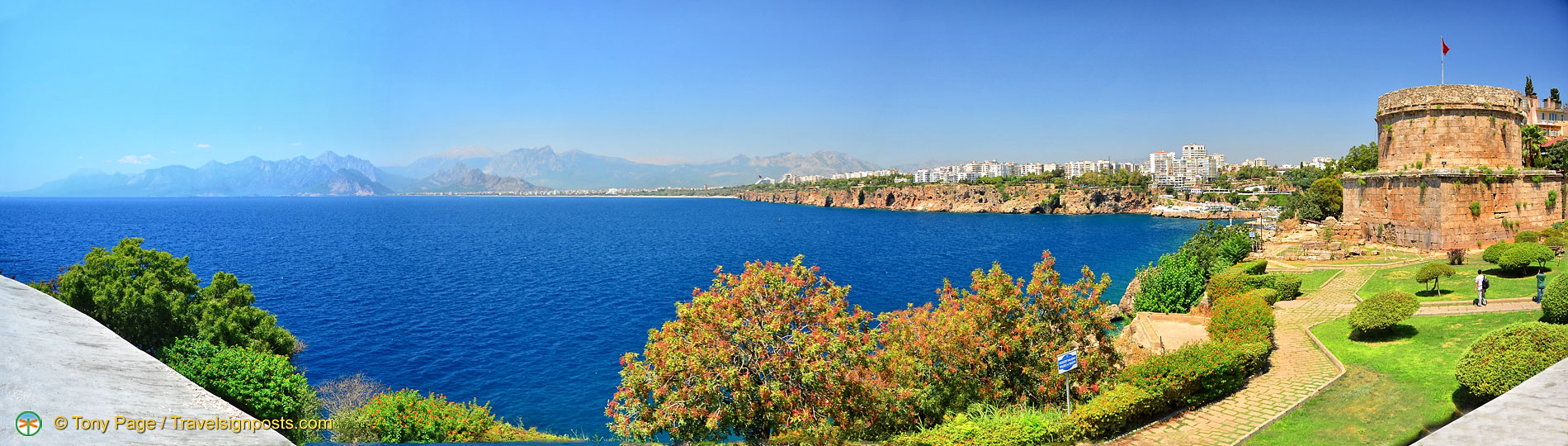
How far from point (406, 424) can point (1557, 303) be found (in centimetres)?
2234

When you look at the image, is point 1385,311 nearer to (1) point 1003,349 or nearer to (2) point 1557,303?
(2) point 1557,303

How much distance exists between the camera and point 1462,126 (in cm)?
2877

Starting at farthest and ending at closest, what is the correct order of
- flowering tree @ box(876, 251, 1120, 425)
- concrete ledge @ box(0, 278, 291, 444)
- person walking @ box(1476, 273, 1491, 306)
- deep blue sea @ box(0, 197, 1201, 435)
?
deep blue sea @ box(0, 197, 1201, 435)
person walking @ box(1476, 273, 1491, 306)
flowering tree @ box(876, 251, 1120, 425)
concrete ledge @ box(0, 278, 291, 444)

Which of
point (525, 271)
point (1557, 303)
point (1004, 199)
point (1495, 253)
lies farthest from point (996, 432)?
point (1004, 199)

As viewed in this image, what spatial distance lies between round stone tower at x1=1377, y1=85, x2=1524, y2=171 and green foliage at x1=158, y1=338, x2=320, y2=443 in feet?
136

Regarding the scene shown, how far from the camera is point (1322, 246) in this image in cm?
3253

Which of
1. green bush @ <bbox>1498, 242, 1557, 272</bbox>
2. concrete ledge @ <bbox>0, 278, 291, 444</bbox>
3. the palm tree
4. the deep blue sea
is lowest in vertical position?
the deep blue sea

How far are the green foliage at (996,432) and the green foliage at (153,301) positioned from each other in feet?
62.5

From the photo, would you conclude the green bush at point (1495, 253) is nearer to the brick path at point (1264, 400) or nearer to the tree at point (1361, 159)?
the brick path at point (1264, 400)

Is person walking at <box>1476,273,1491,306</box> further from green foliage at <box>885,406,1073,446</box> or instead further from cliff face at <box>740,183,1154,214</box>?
cliff face at <box>740,183,1154,214</box>

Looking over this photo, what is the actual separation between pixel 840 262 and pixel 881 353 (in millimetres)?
46094

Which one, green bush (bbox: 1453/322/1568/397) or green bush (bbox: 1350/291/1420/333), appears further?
green bush (bbox: 1350/291/1420/333)

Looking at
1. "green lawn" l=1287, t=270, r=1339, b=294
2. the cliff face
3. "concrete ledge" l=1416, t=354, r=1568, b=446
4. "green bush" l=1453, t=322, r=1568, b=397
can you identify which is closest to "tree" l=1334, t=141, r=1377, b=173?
"green lawn" l=1287, t=270, r=1339, b=294

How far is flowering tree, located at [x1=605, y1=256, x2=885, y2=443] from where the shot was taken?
1091 centimetres
